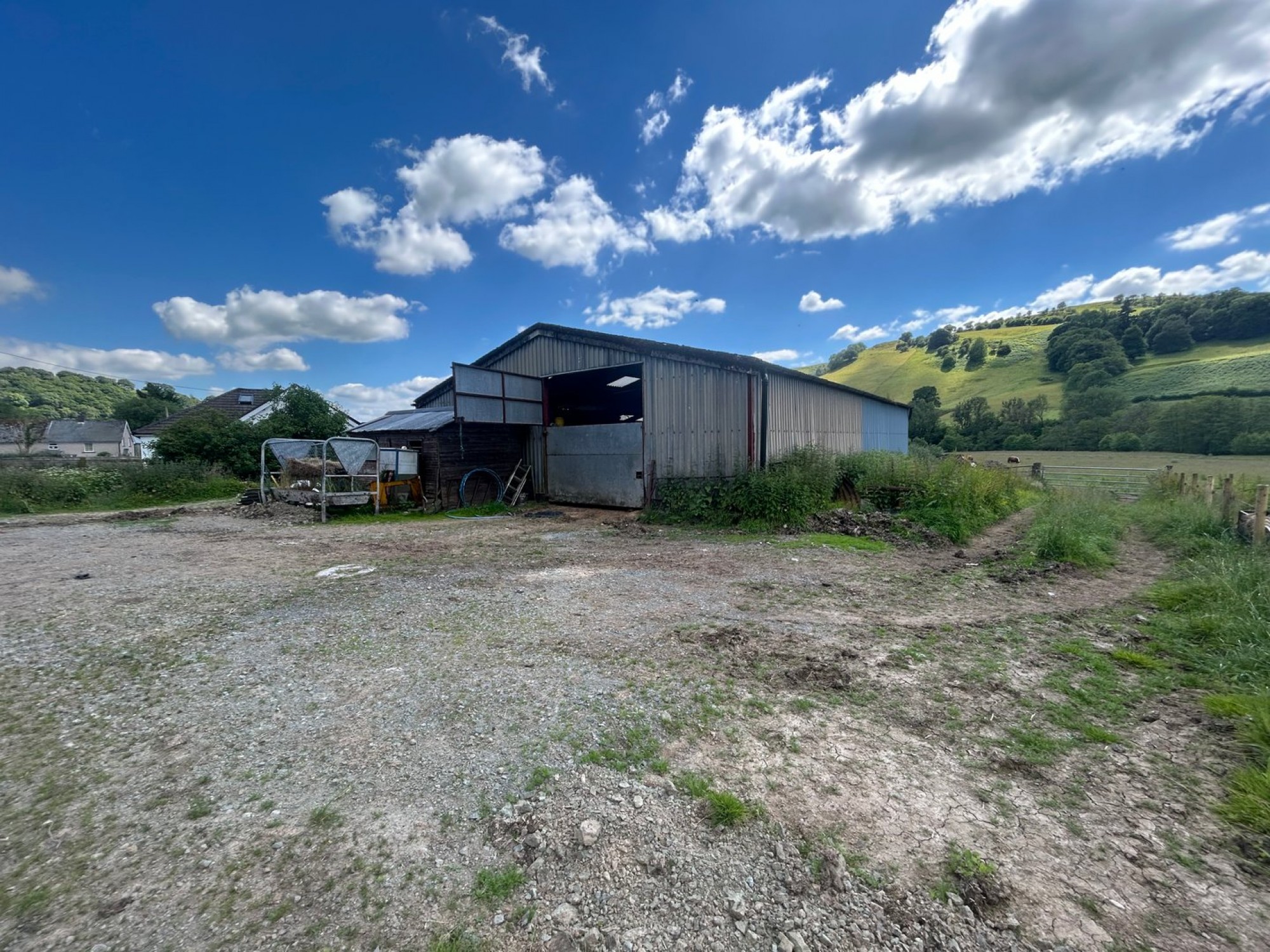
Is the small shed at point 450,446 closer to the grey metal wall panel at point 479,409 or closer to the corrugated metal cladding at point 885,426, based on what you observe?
the grey metal wall panel at point 479,409

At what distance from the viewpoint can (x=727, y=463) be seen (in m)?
11.8

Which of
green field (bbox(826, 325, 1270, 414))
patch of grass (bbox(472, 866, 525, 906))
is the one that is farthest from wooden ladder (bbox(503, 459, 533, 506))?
green field (bbox(826, 325, 1270, 414))

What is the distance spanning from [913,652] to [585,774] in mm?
3138

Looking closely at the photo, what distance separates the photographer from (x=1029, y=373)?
47656mm

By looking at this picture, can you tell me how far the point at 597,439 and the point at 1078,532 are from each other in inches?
412

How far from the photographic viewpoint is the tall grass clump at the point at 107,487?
12.7 m

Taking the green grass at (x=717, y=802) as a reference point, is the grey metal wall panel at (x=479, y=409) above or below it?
above

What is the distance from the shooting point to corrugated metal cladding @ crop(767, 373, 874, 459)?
12555 mm

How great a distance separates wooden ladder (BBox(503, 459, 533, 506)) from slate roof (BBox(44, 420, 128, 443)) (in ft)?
172

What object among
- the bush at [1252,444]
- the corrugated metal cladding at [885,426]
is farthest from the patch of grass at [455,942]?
the bush at [1252,444]

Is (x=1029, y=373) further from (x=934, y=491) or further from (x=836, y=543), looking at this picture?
(x=836, y=543)

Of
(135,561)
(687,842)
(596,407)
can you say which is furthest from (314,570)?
(596,407)

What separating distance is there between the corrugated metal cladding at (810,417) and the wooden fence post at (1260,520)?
7.87 meters

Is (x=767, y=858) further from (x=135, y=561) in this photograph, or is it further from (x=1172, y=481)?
(x=1172, y=481)
